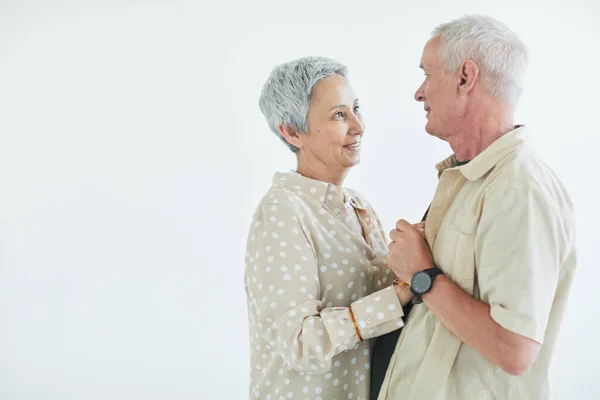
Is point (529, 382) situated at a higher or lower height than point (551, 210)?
lower

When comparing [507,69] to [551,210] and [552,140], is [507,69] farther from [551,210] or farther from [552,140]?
[552,140]

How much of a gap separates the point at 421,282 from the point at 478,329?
0.16 meters

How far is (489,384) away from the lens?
4.03 ft

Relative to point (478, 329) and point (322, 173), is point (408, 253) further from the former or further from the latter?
point (322, 173)

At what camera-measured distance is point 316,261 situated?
58.7 inches

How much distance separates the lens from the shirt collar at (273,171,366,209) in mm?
1611

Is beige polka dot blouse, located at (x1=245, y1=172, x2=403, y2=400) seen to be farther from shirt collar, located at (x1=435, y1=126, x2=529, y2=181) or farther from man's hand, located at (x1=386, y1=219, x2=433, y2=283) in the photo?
shirt collar, located at (x1=435, y1=126, x2=529, y2=181)

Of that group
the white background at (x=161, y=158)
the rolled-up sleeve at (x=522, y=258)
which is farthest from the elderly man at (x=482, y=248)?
the white background at (x=161, y=158)

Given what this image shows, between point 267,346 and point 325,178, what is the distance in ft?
1.56

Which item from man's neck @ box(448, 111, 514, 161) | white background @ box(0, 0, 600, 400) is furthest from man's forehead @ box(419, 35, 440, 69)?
white background @ box(0, 0, 600, 400)

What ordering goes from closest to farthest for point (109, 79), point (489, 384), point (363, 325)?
point (489, 384)
point (363, 325)
point (109, 79)

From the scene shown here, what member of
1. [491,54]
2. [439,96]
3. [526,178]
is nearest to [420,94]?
[439,96]

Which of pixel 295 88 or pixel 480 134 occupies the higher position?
pixel 295 88

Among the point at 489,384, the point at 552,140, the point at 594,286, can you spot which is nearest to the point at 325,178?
the point at 489,384
